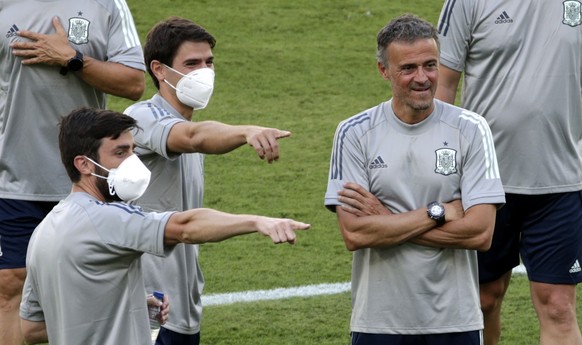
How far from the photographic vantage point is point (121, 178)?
5684mm

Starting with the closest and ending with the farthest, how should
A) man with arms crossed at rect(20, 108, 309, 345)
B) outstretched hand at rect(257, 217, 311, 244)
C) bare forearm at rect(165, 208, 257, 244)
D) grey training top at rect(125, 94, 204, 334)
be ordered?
outstretched hand at rect(257, 217, 311, 244), bare forearm at rect(165, 208, 257, 244), man with arms crossed at rect(20, 108, 309, 345), grey training top at rect(125, 94, 204, 334)

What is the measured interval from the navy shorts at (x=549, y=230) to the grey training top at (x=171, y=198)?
1621mm

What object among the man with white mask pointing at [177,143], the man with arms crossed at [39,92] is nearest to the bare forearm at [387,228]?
the man with white mask pointing at [177,143]

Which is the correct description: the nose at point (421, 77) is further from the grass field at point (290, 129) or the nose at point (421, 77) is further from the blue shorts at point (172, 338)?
the grass field at point (290, 129)

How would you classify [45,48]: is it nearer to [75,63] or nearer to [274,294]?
[75,63]

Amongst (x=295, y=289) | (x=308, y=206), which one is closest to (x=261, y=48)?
(x=308, y=206)

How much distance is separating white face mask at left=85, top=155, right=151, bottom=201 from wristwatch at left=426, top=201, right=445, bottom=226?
118 centimetres

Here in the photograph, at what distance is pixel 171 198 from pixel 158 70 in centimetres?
67

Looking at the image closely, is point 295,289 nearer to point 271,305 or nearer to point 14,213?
point 271,305

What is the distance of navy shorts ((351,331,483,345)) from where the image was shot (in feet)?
19.9

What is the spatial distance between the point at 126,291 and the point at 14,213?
1.89m

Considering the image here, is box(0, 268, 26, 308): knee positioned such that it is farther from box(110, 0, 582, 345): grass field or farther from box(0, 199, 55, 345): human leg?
box(110, 0, 582, 345): grass field

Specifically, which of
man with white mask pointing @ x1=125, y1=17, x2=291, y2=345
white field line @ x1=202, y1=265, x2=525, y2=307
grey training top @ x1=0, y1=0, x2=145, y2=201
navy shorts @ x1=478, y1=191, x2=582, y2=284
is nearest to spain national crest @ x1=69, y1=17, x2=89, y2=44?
grey training top @ x1=0, y1=0, x2=145, y2=201

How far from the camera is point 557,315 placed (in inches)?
281
